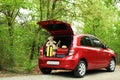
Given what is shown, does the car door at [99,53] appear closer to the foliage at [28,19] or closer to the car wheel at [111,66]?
the car wheel at [111,66]

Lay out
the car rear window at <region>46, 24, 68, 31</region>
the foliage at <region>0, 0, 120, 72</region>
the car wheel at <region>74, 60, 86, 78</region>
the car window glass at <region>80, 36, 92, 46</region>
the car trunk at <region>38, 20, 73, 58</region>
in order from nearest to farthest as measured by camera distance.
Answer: the car wheel at <region>74, 60, 86, 78</region> → the car trunk at <region>38, 20, 73, 58</region> → the car rear window at <region>46, 24, 68, 31</region> → the car window glass at <region>80, 36, 92, 46</region> → the foliage at <region>0, 0, 120, 72</region>

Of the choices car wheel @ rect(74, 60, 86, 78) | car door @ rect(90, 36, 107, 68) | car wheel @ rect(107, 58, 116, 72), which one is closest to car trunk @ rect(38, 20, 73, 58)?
car wheel @ rect(74, 60, 86, 78)

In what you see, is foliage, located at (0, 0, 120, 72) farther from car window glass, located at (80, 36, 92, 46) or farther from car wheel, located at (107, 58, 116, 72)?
car wheel, located at (107, 58, 116, 72)

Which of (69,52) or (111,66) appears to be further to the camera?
(111,66)

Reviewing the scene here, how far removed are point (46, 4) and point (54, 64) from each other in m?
6.72

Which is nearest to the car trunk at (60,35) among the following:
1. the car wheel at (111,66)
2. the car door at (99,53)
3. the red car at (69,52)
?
the red car at (69,52)

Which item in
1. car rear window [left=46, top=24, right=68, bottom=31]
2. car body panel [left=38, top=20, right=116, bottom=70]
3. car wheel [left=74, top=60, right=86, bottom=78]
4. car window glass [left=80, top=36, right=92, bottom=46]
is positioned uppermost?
car rear window [left=46, top=24, right=68, bottom=31]

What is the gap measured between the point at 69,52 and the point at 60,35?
57.4 inches

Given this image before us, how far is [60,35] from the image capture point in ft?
47.5

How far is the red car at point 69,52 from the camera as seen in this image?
13248mm

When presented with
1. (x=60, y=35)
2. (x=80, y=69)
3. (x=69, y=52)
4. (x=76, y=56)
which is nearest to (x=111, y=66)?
(x=80, y=69)

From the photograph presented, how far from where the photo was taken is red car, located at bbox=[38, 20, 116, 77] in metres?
13.2

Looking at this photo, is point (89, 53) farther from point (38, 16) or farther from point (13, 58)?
point (38, 16)

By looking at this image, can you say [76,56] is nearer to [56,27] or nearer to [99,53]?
[56,27]
